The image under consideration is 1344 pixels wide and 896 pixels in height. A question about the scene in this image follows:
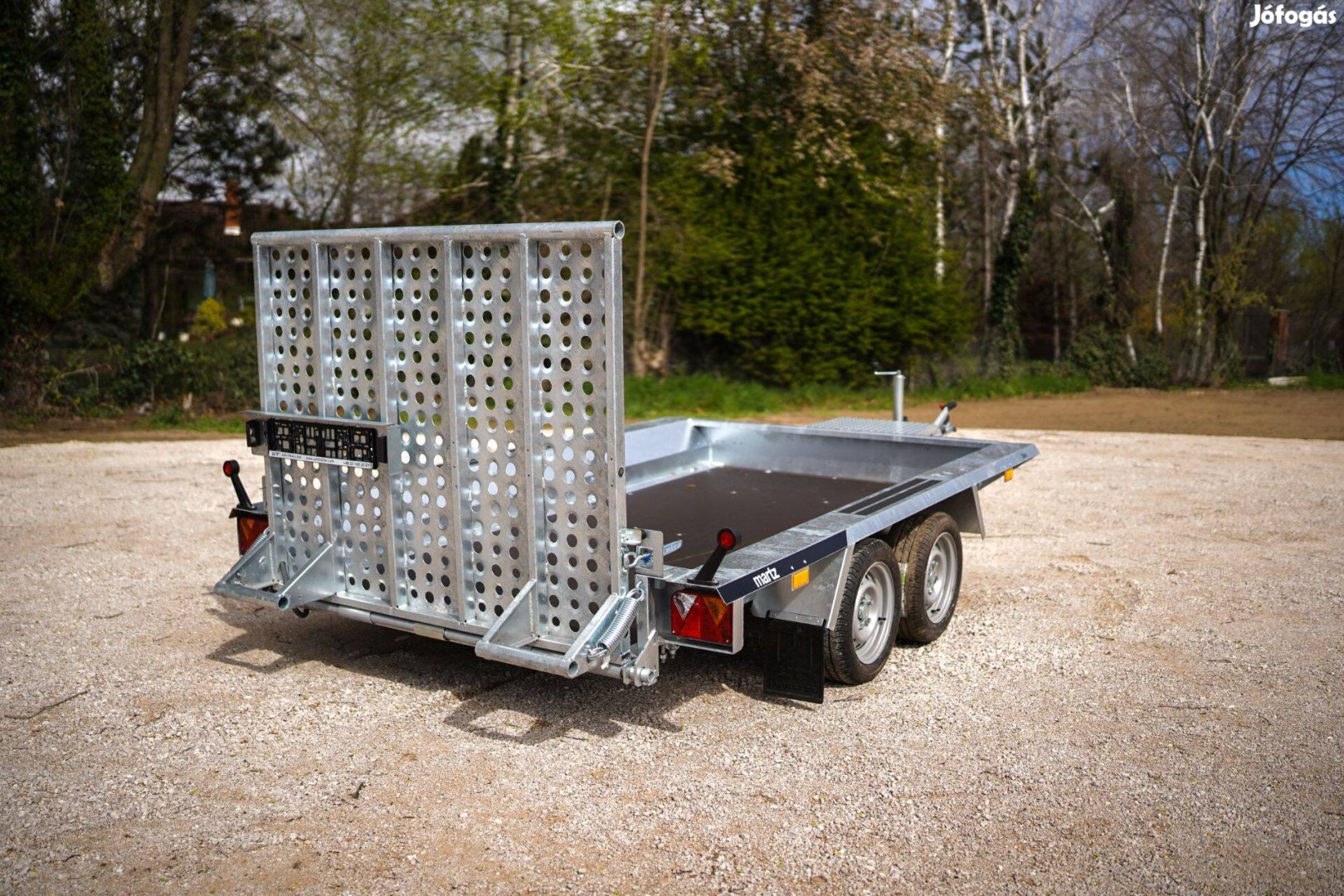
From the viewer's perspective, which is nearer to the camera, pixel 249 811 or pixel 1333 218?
pixel 249 811

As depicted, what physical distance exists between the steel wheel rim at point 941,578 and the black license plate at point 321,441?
2.86 metres

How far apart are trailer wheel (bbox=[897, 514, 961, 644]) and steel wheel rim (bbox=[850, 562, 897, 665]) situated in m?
0.32

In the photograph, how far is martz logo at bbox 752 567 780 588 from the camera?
4254 millimetres

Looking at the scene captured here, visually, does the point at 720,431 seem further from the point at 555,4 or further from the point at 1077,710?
the point at 555,4

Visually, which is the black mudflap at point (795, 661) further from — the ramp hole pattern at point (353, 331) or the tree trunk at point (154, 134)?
the tree trunk at point (154, 134)

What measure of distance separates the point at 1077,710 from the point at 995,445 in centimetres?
236

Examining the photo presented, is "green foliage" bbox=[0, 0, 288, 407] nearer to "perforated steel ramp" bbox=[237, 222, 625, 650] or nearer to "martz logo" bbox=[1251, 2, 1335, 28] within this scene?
"perforated steel ramp" bbox=[237, 222, 625, 650]

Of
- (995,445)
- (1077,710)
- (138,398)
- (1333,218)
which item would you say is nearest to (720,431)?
(995,445)

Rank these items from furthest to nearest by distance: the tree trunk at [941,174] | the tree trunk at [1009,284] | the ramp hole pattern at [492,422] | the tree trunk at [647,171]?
the tree trunk at [1009,284] → the tree trunk at [941,174] → the tree trunk at [647,171] → the ramp hole pattern at [492,422]

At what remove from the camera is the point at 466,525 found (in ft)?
15.1

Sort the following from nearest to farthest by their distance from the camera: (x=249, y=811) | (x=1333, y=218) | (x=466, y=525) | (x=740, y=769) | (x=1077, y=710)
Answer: (x=249, y=811)
(x=740, y=769)
(x=466, y=525)
(x=1077, y=710)
(x=1333, y=218)

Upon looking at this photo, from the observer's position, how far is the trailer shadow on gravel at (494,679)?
190 inches

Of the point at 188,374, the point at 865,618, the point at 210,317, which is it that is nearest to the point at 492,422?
the point at 865,618

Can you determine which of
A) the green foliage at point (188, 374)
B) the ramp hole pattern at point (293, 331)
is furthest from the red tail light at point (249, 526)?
the green foliage at point (188, 374)
